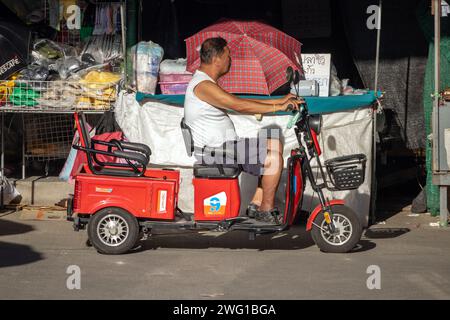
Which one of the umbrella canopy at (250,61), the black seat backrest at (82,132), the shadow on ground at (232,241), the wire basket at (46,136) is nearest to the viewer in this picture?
the black seat backrest at (82,132)

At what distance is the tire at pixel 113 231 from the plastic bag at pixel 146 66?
230cm

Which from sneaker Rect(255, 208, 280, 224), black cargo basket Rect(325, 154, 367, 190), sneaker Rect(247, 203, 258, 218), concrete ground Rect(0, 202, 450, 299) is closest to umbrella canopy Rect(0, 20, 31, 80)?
concrete ground Rect(0, 202, 450, 299)

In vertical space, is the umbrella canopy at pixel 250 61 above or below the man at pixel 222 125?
above

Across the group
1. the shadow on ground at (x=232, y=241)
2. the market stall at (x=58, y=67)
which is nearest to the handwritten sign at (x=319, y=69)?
the shadow on ground at (x=232, y=241)

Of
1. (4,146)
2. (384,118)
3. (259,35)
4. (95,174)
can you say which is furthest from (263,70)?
(4,146)

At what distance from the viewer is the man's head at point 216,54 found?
7852mm

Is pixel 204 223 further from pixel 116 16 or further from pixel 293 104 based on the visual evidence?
pixel 116 16

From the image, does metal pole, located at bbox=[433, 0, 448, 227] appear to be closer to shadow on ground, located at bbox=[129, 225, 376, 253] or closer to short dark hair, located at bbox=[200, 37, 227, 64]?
shadow on ground, located at bbox=[129, 225, 376, 253]

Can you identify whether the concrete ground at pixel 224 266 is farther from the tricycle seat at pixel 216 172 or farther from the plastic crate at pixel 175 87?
the plastic crate at pixel 175 87

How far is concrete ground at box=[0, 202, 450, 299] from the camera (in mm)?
6508

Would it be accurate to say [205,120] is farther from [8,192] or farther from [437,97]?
[8,192]

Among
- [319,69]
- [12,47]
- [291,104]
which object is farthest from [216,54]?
[12,47]

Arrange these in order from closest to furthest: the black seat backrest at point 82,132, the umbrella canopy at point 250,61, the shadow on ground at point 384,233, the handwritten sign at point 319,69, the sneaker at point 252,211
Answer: the black seat backrest at point 82,132 → the sneaker at point 252,211 → the shadow on ground at point 384,233 → the umbrella canopy at point 250,61 → the handwritten sign at point 319,69

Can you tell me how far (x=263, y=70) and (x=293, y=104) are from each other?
1.81 meters
